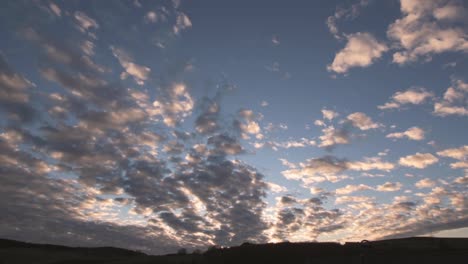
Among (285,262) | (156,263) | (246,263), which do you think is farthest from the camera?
(156,263)

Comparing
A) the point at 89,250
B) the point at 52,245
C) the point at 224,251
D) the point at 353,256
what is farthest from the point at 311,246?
the point at 52,245

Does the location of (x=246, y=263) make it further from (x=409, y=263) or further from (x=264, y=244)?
(x=409, y=263)

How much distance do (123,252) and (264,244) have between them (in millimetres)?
105591

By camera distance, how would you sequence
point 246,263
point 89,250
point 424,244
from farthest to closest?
point 89,250
point 246,263
point 424,244

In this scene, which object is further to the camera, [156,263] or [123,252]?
[123,252]

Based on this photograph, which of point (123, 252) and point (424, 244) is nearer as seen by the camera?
point (424, 244)

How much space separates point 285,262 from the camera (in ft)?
207

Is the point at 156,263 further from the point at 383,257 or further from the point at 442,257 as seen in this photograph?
→ the point at 442,257

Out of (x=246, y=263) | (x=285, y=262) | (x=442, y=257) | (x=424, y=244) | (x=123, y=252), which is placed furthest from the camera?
(x=123, y=252)

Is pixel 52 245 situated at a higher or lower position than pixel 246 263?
higher

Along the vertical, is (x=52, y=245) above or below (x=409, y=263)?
above

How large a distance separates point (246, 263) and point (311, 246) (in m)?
13.3

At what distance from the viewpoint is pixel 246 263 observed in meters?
67.7

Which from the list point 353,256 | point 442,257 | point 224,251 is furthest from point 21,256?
point 442,257
